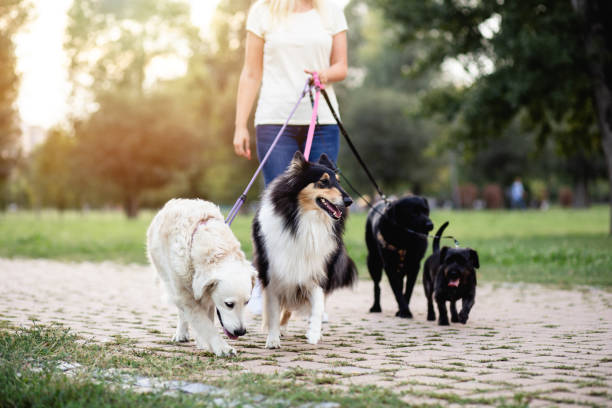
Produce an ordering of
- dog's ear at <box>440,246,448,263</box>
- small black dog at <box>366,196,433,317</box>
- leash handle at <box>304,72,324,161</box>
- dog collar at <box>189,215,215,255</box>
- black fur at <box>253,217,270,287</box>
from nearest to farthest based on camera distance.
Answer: dog collar at <box>189,215,215,255</box> < black fur at <box>253,217,270,287</box> < leash handle at <box>304,72,324,161</box> < dog's ear at <box>440,246,448,263</box> < small black dog at <box>366,196,433,317</box>

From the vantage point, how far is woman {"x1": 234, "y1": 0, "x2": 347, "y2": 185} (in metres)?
5.97

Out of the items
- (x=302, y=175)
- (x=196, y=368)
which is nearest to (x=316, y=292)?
(x=302, y=175)

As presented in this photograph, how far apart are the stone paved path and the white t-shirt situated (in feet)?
6.90

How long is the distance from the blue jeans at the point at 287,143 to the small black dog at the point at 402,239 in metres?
1.02

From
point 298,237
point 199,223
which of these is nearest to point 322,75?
point 298,237

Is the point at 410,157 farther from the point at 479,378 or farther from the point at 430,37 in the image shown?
the point at 479,378

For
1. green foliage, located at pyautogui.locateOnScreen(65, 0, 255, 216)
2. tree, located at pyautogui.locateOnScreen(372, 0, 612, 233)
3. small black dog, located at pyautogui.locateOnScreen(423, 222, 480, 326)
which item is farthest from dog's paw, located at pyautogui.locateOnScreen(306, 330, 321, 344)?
green foliage, located at pyautogui.locateOnScreen(65, 0, 255, 216)

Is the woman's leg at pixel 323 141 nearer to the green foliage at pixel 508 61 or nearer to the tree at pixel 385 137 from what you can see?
the green foliage at pixel 508 61

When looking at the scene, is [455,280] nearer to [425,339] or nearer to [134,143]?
[425,339]

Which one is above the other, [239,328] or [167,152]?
[167,152]

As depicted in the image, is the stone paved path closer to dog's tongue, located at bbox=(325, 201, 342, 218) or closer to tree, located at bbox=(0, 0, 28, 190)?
dog's tongue, located at bbox=(325, 201, 342, 218)

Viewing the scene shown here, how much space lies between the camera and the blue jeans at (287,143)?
6133 millimetres

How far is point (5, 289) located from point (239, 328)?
560 centimetres

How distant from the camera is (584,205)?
5909cm
